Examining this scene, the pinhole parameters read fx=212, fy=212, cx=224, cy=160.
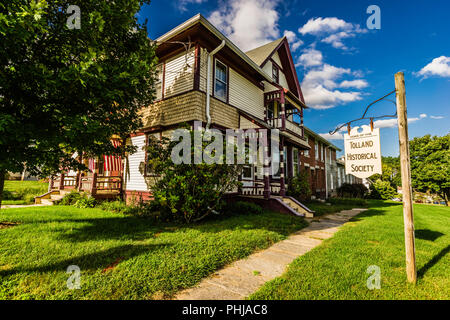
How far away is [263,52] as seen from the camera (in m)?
13.6

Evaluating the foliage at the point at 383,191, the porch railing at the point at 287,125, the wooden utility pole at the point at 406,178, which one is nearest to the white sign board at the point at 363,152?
the wooden utility pole at the point at 406,178

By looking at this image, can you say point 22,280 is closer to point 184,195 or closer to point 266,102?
point 184,195

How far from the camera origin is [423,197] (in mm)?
22469

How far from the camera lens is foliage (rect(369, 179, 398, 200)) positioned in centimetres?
2394

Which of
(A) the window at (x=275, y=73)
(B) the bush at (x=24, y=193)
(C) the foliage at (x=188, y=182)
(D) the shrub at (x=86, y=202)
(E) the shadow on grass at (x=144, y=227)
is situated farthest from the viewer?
(A) the window at (x=275, y=73)

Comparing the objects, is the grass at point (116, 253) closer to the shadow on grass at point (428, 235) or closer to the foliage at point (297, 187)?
the shadow on grass at point (428, 235)

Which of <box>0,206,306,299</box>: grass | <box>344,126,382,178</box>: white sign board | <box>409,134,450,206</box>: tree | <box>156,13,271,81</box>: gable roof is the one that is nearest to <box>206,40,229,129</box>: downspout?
<box>156,13,271,81</box>: gable roof

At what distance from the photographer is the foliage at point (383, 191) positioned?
23.9 m

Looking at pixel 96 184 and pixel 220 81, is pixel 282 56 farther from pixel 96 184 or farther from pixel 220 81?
pixel 96 184

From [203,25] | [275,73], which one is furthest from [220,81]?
[275,73]

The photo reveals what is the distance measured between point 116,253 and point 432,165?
94.4ft

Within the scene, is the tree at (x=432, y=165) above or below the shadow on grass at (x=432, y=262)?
above
